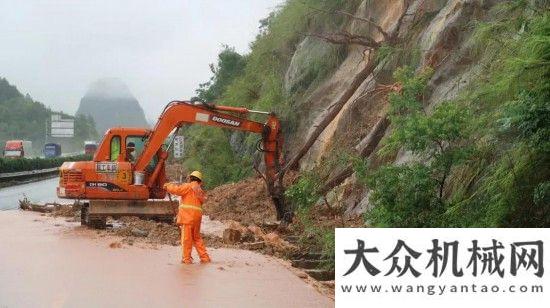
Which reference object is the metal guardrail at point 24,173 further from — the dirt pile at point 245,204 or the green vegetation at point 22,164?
the dirt pile at point 245,204

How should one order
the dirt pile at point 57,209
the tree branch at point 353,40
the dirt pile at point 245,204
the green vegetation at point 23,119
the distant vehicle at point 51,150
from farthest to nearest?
the green vegetation at point 23,119 → the distant vehicle at point 51,150 → the dirt pile at point 57,209 → the dirt pile at point 245,204 → the tree branch at point 353,40

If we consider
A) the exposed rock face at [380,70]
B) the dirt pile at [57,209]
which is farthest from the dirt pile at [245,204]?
the dirt pile at [57,209]

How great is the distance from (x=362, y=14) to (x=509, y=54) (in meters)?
15.4

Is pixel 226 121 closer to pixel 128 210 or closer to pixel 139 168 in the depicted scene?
pixel 139 168

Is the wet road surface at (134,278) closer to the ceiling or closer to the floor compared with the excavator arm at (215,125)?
closer to the floor

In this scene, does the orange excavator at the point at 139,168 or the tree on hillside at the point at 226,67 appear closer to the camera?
the orange excavator at the point at 139,168

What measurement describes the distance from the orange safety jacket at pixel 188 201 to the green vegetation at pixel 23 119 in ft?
422

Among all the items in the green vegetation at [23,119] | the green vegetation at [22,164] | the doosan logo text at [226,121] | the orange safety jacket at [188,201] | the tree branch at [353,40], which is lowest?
the orange safety jacket at [188,201]

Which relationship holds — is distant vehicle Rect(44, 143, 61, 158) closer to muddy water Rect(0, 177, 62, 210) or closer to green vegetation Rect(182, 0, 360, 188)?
muddy water Rect(0, 177, 62, 210)

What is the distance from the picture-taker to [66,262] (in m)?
13.8

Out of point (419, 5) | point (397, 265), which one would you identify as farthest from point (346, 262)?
point (419, 5)

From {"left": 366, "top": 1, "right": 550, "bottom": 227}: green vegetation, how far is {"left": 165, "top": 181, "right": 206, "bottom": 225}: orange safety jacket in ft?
9.26

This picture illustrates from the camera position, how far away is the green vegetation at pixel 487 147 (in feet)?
32.4

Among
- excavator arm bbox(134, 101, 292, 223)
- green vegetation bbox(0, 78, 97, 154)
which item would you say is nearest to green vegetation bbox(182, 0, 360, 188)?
excavator arm bbox(134, 101, 292, 223)
